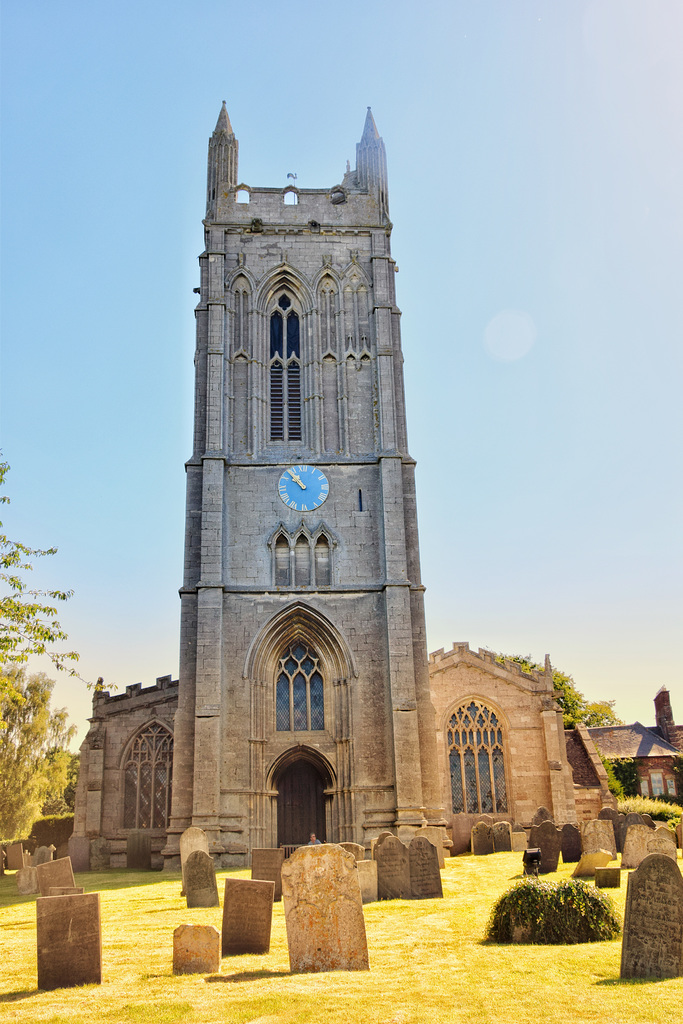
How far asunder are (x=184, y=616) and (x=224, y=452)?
15.9ft

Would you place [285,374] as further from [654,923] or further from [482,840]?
[654,923]

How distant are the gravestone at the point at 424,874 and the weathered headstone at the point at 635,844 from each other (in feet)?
11.4

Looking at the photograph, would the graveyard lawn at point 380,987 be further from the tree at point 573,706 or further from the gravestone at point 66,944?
the tree at point 573,706

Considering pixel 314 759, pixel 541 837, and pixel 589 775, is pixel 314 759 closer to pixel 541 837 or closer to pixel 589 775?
pixel 541 837

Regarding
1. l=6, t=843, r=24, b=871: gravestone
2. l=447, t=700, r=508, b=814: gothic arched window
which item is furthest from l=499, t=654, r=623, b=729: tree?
l=6, t=843, r=24, b=871: gravestone

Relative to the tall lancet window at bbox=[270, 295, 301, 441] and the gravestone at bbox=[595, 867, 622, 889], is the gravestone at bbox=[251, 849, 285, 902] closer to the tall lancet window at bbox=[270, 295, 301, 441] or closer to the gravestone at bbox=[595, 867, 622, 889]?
the gravestone at bbox=[595, 867, 622, 889]

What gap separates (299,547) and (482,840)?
9.04 metres

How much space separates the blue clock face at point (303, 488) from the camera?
24.8 metres

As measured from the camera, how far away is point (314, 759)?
2302cm

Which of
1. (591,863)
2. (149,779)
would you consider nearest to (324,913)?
(591,863)

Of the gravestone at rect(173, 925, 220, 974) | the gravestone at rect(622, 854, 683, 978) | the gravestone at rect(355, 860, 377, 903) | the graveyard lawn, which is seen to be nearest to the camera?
the graveyard lawn

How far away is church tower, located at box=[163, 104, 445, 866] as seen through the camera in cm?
2206

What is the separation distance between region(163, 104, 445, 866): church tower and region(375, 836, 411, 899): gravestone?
8413 millimetres

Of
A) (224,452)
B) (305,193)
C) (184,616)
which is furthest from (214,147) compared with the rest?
(184,616)
